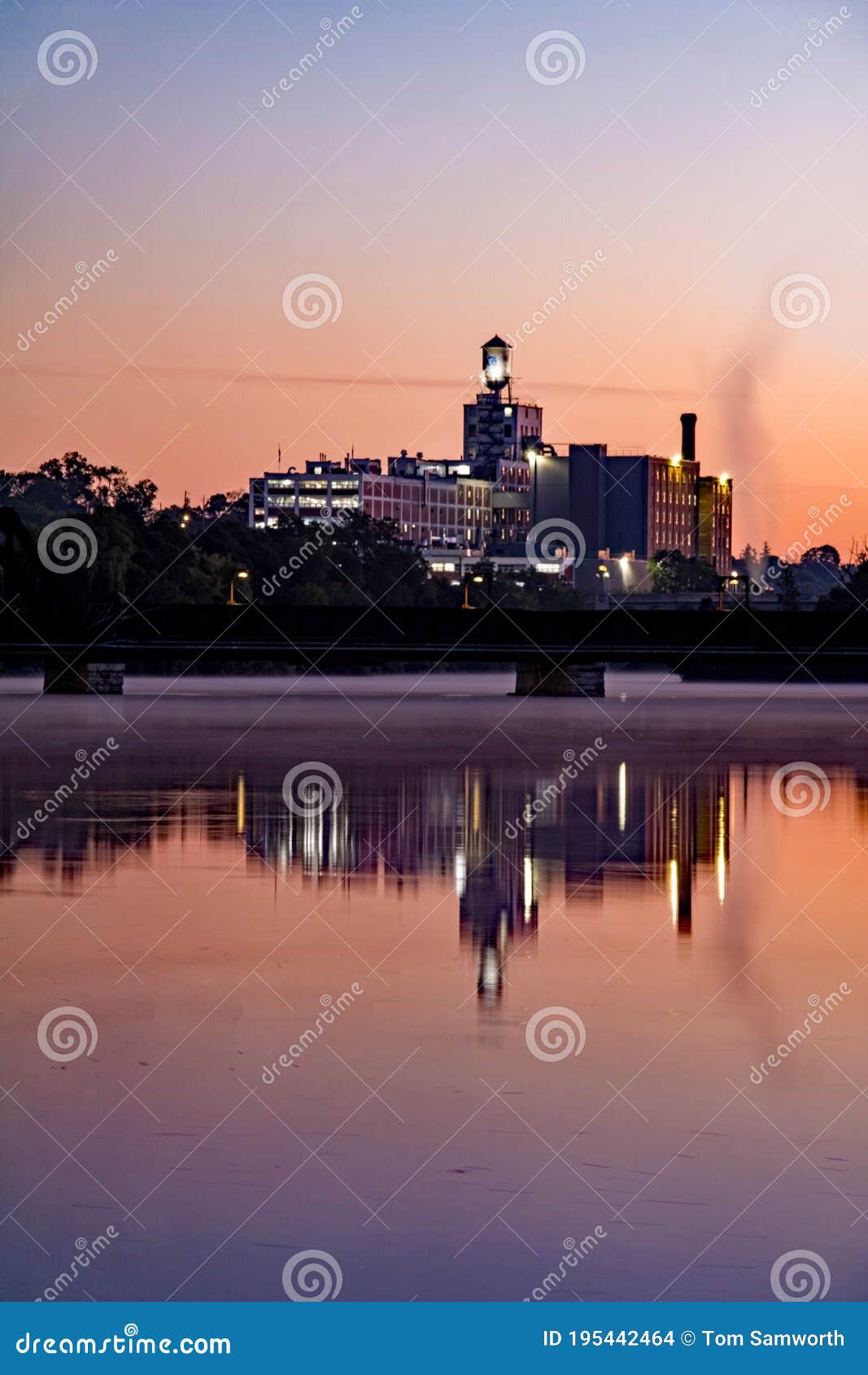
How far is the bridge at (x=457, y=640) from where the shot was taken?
325ft

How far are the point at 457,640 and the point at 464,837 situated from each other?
75968 millimetres

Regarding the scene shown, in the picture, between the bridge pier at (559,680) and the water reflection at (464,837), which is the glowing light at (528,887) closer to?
the water reflection at (464,837)

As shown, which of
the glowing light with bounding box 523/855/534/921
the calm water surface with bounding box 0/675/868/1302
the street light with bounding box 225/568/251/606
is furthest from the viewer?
the street light with bounding box 225/568/251/606

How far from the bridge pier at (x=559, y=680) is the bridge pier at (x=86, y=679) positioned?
21635 mm

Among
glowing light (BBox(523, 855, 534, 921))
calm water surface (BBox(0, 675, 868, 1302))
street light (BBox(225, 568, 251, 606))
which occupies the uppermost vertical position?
street light (BBox(225, 568, 251, 606))

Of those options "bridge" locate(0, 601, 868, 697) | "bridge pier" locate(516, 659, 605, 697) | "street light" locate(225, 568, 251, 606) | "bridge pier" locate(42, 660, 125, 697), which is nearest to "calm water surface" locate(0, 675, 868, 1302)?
"bridge" locate(0, 601, 868, 697)

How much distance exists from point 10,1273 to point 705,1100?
4814 millimetres

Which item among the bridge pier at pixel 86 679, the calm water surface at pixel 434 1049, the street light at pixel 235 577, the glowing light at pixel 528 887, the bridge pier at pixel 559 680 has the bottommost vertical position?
the calm water surface at pixel 434 1049

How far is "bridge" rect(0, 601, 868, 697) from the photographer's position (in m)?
99.0

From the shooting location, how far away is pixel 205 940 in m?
18.5

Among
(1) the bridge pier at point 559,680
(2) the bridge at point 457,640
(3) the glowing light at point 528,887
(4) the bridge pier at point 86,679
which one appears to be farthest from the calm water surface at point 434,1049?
(1) the bridge pier at point 559,680

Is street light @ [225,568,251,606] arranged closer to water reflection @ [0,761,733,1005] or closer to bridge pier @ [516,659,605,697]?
bridge pier @ [516,659,605,697]

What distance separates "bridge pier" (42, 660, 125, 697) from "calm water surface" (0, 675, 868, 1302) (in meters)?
67.1

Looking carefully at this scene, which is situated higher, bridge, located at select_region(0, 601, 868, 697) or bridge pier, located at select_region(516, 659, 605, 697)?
bridge, located at select_region(0, 601, 868, 697)
